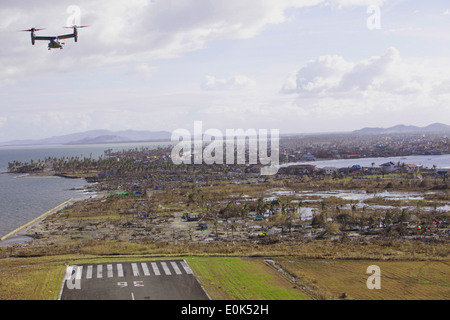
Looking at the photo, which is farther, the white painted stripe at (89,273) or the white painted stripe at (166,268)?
the white painted stripe at (166,268)

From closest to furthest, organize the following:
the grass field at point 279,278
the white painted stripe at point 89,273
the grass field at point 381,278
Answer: the grass field at point 279,278
the grass field at point 381,278
the white painted stripe at point 89,273

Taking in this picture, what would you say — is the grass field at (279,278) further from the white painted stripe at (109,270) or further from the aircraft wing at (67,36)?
the aircraft wing at (67,36)

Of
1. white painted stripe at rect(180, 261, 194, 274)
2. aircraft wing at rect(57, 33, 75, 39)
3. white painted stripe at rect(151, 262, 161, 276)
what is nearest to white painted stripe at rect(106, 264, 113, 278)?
white painted stripe at rect(151, 262, 161, 276)

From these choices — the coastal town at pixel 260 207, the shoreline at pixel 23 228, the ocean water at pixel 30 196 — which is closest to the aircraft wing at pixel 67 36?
the coastal town at pixel 260 207

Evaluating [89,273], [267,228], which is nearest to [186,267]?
[89,273]

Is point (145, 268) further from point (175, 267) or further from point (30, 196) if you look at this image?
point (30, 196)

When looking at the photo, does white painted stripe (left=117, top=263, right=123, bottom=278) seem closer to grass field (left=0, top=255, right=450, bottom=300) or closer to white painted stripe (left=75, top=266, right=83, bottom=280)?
grass field (left=0, top=255, right=450, bottom=300)
